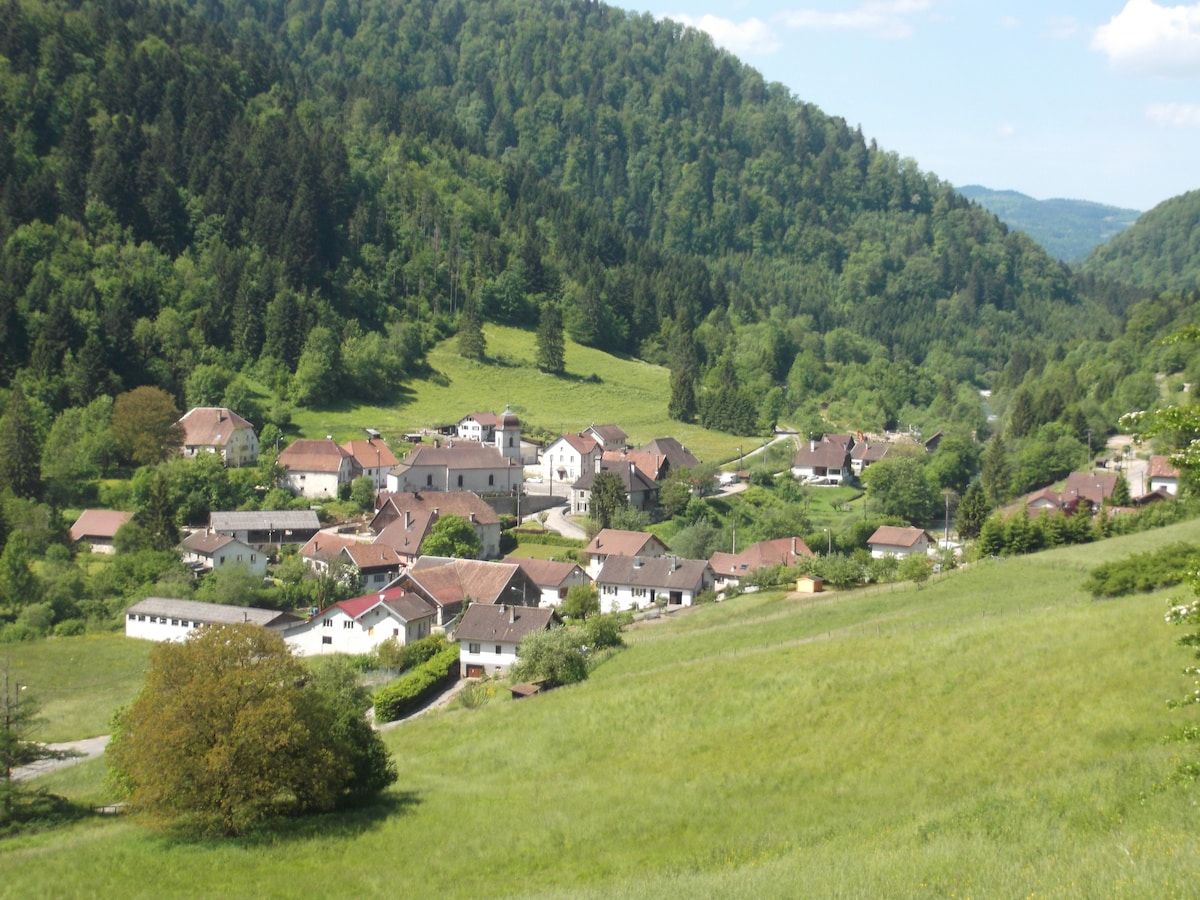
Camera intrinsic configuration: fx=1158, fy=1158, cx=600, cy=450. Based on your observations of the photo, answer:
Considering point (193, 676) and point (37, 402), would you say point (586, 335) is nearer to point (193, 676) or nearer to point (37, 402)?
point (37, 402)

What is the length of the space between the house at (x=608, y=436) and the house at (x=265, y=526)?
2534 cm

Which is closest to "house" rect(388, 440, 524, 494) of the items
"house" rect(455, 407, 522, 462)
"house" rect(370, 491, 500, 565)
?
"house" rect(455, 407, 522, 462)

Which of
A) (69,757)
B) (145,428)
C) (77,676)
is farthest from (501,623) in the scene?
(145,428)

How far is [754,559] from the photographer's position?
5659 cm

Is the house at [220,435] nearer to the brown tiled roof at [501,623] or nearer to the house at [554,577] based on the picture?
the house at [554,577]

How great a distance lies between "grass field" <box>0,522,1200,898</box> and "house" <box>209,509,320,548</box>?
94.4 feet

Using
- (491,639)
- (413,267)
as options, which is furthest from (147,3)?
(491,639)

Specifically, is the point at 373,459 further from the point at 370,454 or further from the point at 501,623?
the point at 501,623

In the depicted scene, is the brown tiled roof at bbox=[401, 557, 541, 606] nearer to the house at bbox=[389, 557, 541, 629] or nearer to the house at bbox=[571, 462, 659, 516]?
the house at bbox=[389, 557, 541, 629]

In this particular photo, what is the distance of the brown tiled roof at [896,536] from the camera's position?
61031mm

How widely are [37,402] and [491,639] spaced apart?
41837 mm

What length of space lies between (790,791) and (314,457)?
53304mm

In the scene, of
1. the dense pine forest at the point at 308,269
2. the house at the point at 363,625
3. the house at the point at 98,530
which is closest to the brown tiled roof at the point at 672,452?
the dense pine forest at the point at 308,269

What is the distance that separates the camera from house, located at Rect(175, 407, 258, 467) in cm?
7156
